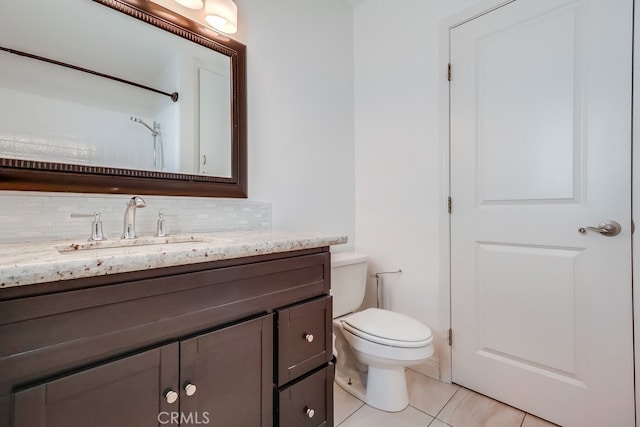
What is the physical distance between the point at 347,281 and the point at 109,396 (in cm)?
125

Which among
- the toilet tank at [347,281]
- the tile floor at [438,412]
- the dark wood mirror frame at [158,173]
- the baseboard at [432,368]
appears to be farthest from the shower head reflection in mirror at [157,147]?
the baseboard at [432,368]

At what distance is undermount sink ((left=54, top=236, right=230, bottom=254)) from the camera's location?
3.00ft

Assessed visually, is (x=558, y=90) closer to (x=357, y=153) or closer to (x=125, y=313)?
(x=357, y=153)

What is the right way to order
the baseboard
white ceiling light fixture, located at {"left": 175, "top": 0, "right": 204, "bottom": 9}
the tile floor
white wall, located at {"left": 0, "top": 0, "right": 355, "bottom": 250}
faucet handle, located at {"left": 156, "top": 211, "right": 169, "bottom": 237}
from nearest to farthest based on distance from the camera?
faucet handle, located at {"left": 156, "top": 211, "right": 169, "bottom": 237}
white ceiling light fixture, located at {"left": 175, "top": 0, "right": 204, "bottom": 9}
the tile floor
white wall, located at {"left": 0, "top": 0, "right": 355, "bottom": 250}
the baseboard

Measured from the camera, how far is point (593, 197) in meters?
1.30

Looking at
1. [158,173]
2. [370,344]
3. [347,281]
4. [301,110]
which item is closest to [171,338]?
[158,173]

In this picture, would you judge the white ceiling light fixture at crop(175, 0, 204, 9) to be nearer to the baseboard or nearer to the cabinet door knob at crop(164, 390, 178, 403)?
the cabinet door knob at crop(164, 390, 178, 403)

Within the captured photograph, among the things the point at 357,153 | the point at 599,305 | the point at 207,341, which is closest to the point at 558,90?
the point at 599,305

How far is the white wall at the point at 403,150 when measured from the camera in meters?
1.77

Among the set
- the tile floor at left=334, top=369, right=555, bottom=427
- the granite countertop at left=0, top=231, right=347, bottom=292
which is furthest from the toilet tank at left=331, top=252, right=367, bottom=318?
the granite countertop at left=0, top=231, right=347, bottom=292

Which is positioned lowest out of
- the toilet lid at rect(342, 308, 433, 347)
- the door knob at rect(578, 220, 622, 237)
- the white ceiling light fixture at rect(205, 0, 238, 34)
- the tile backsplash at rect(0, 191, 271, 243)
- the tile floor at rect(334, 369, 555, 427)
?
the tile floor at rect(334, 369, 555, 427)

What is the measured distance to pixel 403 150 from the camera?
191 cm

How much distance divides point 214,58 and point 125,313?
119 cm

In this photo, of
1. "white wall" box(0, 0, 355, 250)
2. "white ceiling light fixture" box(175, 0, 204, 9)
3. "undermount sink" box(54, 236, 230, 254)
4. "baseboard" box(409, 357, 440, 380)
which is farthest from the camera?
"baseboard" box(409, 357, 440, 380)
